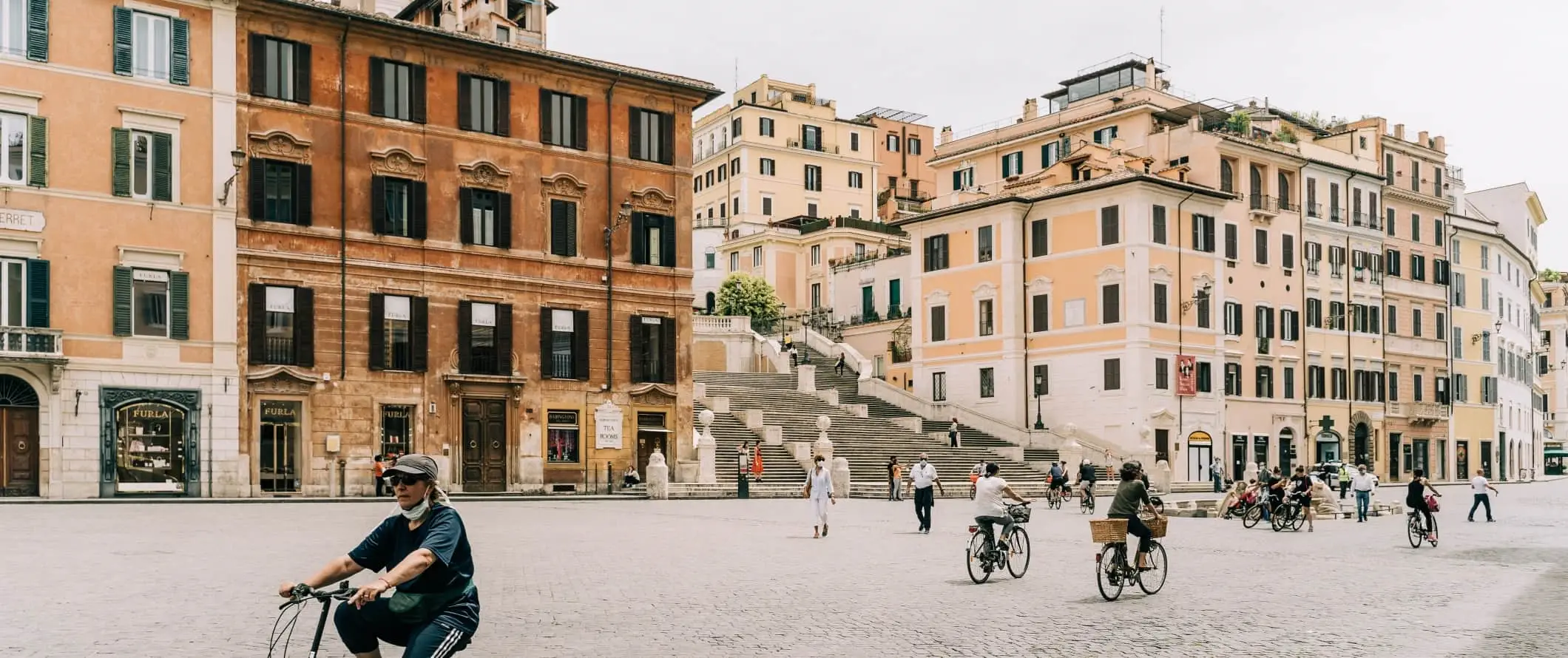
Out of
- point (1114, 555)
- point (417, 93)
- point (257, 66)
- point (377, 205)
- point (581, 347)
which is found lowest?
point (1114, 555)

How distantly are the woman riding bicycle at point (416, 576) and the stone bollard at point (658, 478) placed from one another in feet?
113

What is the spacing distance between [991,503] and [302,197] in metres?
28.3

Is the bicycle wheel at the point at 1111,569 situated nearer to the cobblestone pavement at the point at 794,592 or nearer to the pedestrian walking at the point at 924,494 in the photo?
the cobblestone pavement at the point at 794,592

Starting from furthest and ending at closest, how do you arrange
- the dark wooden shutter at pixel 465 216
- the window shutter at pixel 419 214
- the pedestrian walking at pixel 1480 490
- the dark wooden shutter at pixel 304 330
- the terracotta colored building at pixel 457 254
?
the dark wooden shutter at pixel 465 216 → the window shutter at pixel 419 214 → the dark wooden shutter at pixel 304 330 → the terracotta colored building at pixel 457 254 → the pedestrian walking at pixel 1480 490

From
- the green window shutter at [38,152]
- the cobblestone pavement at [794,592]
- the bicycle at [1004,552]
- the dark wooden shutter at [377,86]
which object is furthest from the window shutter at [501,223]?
the bicycle at [1004,552]

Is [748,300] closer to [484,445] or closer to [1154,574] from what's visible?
[484,445]

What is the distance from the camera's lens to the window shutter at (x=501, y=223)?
44906mm

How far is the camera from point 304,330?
1604 inches

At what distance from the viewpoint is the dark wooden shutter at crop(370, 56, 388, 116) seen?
42.3m

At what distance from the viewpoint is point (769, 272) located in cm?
8800

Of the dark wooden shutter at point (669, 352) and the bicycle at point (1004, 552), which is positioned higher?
the dark wooden shutter at point (669, 352)

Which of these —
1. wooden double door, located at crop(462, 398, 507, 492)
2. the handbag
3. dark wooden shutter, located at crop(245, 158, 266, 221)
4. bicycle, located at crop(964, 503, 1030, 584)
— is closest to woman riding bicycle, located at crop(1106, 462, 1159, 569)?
bicycle, located at crop(964, 503, 1030, 584)

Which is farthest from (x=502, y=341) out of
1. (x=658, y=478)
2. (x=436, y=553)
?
(x=436, y=553)

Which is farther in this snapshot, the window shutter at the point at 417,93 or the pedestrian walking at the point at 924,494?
the window shutter at the point at 417,93
